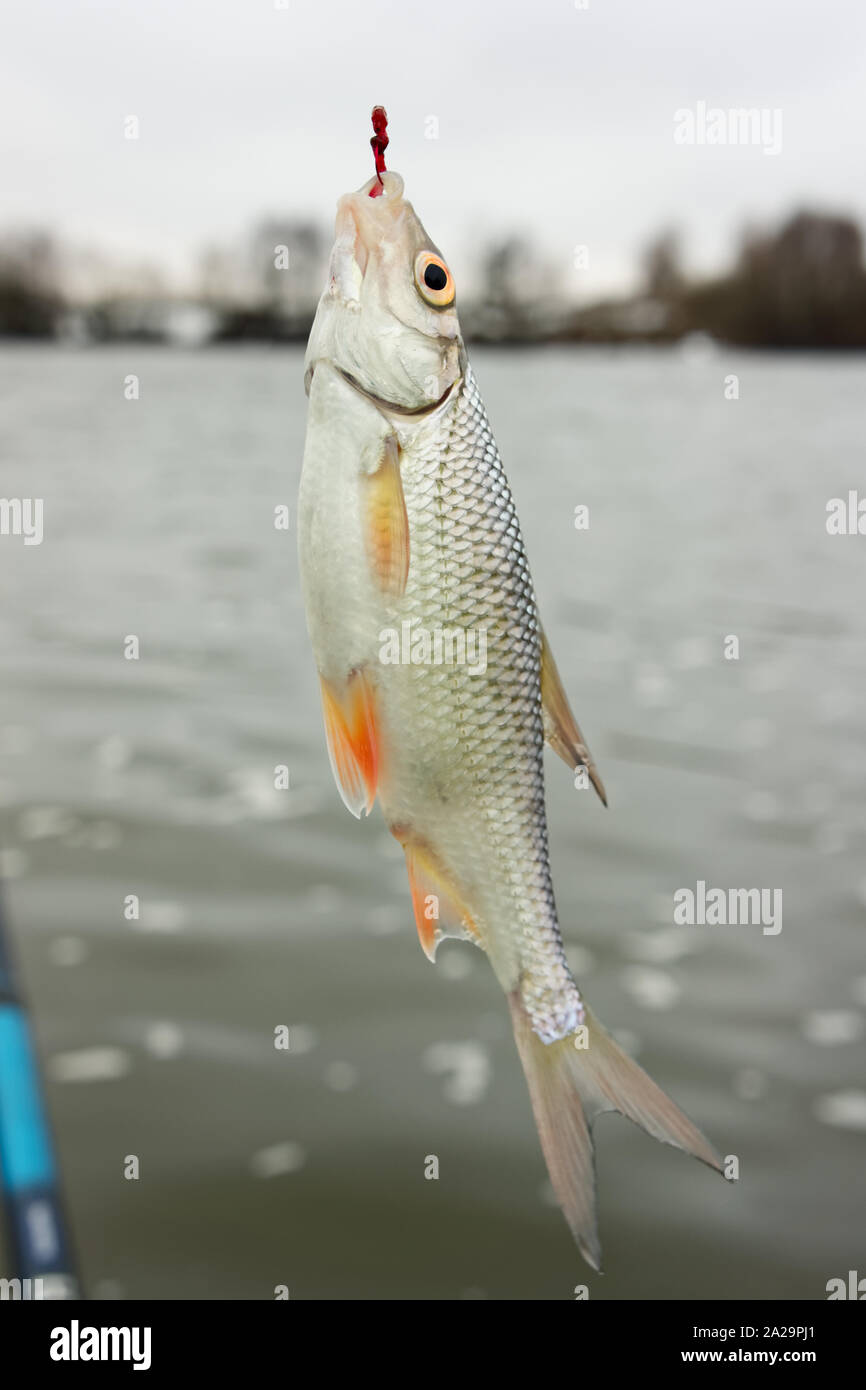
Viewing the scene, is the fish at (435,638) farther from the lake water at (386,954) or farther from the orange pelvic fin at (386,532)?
the lake water at (386,954)

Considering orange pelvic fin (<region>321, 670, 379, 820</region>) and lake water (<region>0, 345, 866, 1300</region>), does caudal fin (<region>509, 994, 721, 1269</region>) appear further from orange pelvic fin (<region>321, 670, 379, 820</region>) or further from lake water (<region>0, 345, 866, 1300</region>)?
lake water (<region>0, 345, 866, 1300</region>)

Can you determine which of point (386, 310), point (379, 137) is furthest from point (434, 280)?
point (379, 137)

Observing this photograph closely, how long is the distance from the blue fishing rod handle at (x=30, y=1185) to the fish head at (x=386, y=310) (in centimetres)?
184

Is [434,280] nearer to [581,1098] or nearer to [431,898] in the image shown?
[431,898]

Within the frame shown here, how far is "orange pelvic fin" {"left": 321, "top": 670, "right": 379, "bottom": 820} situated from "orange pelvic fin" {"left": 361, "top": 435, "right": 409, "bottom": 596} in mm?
96

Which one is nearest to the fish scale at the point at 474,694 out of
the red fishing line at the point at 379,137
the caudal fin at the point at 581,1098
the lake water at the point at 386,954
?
the caudal fin at the point at 581,1098

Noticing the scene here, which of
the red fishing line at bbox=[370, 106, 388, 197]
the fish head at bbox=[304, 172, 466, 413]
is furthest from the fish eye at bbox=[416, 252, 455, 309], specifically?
the red fishing line at bbox=[370, 106, 388, 197]

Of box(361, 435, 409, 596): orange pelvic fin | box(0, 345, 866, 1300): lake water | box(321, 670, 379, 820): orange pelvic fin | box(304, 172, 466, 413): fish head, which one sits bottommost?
box(0, 345, 866, 1300): lake water

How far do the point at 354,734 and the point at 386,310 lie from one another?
46cm

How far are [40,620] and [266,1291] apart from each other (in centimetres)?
844

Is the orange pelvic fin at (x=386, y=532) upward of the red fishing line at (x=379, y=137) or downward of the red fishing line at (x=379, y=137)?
downward

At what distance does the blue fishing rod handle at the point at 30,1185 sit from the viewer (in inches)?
96.0

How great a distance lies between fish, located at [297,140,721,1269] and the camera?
4.01ft

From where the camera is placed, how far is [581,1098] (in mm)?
1434
